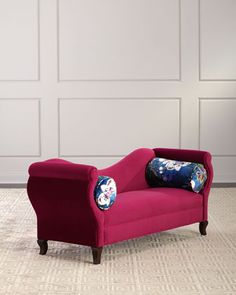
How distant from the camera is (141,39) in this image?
773 centimetres

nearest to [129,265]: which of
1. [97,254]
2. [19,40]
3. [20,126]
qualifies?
[97,254]

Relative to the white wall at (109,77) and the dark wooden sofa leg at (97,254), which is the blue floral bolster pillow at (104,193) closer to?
the dark wooden sofa leg at (97,254)

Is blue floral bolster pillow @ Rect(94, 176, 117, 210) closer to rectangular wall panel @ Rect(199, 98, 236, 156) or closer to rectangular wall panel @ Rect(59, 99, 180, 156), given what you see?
rectangular wall panel @ Rect(59, 99, 180, 156)

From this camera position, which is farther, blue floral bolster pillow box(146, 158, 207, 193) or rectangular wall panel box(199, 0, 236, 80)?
rectangular wall panel box(199, 0, 236, 80)

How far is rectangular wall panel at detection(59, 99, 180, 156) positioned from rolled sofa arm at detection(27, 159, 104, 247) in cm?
321

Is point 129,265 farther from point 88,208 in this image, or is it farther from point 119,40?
point 119,40

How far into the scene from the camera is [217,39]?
25.4 ft

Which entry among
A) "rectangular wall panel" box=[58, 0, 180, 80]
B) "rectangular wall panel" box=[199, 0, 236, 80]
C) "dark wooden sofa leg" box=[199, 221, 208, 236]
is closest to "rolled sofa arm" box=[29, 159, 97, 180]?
"dark wooden sofa leg" box=[199, 221, 208, 236]

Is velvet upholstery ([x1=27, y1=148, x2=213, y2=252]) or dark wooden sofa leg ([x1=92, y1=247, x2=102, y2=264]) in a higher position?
velvet upholstery ([x1=27, y1=148, x2=213, y2=252])

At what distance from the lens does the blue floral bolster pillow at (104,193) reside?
4223 millimetres

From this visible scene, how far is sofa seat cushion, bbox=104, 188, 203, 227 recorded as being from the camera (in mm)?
4359

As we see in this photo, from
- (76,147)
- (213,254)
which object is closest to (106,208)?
(213,254)

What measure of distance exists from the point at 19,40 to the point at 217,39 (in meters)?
2.08

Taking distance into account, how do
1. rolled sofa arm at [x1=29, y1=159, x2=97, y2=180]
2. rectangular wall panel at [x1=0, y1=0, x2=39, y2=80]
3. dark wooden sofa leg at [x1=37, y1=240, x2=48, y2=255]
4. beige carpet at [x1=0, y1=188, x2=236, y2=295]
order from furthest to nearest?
rectangular wall panel at [x1=0, y1=0, x2=39, y2=80] < dark wooden sofa leg at [x1=37, y1=240, x2=48, y2=255] < rolled sofa arm at [x1=29, y1=159, x2=97, y2=180] < beige carpet at [x1=0, y1=188, x2=236, y2=295]
